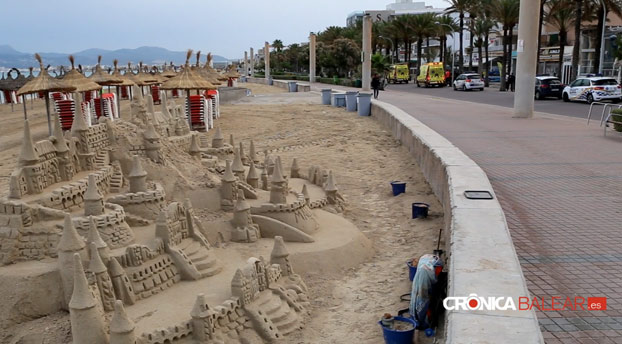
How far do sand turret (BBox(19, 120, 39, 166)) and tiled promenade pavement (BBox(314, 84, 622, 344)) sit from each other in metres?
8.43

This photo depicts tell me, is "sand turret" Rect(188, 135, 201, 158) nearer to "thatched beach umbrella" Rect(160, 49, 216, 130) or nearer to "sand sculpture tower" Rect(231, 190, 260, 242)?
"sand sculpture tower" Rect(231, 190, 260, 242)

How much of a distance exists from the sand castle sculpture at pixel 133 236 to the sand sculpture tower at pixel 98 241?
22 mm

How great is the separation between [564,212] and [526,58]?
1401 centimetres

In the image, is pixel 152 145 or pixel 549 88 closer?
pixel 152 145

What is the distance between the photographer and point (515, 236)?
7.11 m

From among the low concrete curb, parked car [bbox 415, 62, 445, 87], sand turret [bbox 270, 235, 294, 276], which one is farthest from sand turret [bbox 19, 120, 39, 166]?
parked car [bbox 415, 62, 445, 87]

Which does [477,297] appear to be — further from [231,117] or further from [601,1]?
[601,1]

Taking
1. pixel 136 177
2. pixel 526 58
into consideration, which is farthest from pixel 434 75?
pixel 136 177

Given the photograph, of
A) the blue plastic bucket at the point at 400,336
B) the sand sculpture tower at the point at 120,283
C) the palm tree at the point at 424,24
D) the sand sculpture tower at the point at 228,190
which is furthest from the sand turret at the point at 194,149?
the palm tree at the point at 424,24

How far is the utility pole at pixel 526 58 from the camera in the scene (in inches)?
787

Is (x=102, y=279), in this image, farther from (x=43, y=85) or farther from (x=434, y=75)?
(x=434, y=75)

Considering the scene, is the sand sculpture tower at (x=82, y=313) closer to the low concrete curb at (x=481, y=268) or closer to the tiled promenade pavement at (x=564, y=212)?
the low concrete curb at (x=481, y=268)

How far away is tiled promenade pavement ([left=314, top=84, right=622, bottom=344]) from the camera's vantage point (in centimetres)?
515

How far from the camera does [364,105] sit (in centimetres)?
3172
